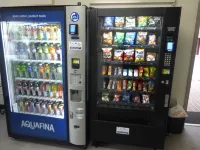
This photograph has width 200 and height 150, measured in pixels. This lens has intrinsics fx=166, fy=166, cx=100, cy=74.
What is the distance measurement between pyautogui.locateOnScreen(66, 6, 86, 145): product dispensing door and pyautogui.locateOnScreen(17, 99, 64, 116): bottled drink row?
310 mm

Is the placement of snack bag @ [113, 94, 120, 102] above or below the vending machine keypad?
below

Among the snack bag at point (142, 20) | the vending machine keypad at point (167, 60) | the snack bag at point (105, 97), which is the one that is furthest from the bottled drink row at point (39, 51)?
the vending machine keypad at point (167, 60)

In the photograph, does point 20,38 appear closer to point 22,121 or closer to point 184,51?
point 22,121

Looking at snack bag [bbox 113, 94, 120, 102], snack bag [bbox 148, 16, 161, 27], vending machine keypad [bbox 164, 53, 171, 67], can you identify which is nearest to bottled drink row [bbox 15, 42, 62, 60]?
snack bag [bbox 113, 94, 120, 102]

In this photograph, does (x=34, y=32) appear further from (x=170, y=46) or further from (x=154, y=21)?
(x=170, y=46)

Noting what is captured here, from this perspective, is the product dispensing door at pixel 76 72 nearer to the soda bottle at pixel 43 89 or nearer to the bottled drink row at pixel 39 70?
the bottled drink row at pixel 39 70

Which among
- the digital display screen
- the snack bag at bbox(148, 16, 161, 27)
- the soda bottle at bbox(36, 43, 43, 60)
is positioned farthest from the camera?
the soda bottle at bbox(36, 43, 43, 60)

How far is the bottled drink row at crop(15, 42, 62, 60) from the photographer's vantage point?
220cm

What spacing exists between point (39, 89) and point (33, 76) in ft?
0.66

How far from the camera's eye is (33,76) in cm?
232

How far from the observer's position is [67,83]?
2.05 meters

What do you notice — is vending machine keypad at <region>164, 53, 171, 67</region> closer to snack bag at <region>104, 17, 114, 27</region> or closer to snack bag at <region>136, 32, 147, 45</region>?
snack bag at <region>136, 32, 147, 45</region>

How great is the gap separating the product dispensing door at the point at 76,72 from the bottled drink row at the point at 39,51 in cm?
33

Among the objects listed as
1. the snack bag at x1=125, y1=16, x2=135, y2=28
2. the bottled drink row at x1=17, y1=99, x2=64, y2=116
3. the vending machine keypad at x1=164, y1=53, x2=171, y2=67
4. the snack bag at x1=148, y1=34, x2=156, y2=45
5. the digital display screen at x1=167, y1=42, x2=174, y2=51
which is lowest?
the bottled drink row at x1=17, y1=99, x2=64, y2=116
